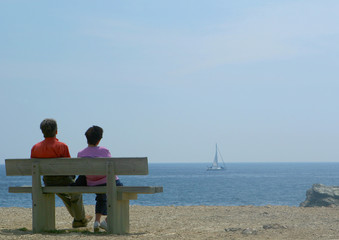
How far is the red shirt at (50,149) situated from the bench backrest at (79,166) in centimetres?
14

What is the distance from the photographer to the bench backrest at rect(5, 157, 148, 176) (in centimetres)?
682

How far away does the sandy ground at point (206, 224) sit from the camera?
6.97 meters

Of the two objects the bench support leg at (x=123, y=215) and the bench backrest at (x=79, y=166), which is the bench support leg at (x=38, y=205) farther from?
the bench support leg at (x=123, y=215)

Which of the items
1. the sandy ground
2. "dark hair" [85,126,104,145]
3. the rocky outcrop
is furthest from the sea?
"dark hair" [85,126,104,145]

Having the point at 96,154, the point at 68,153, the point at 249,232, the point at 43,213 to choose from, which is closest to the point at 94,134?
the point at 96,154

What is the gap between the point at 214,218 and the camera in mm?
9891

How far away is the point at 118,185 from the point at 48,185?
0.98 metres

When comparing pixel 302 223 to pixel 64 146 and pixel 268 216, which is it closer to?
pixel 268 216

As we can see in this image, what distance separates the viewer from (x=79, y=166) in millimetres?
6980

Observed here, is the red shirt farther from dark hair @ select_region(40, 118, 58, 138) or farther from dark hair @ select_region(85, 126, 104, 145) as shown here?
dark hair @ select_region(85, 126, 104, 145)

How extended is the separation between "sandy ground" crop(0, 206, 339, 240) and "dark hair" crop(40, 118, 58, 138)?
1.27 meters

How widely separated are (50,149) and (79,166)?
56cm

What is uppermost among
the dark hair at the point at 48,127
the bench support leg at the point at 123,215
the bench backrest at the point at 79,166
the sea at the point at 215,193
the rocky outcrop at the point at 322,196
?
the dark hair at the point at 48,127

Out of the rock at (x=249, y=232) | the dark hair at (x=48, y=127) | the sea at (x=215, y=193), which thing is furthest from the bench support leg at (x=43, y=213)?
the sea at (x=215, y=193)
